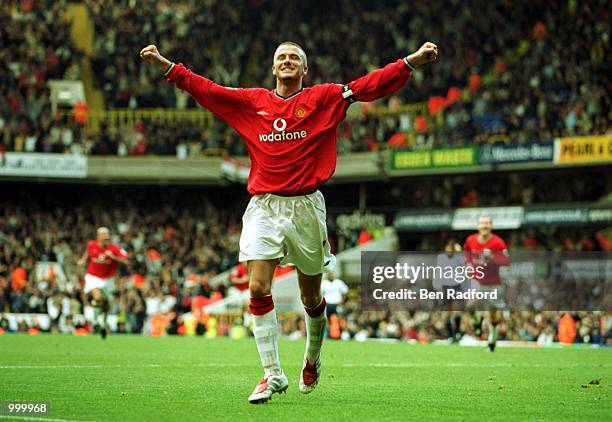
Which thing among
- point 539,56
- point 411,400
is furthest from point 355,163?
point 411,400

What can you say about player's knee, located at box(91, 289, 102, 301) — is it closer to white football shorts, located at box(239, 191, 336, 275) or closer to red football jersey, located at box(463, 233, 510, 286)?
red football jersey, located at box(463, 233, 510, 286)

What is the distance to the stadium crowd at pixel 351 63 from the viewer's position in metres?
35.8

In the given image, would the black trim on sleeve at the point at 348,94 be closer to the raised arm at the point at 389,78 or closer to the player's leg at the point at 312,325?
the raised arm at the point at 389,78

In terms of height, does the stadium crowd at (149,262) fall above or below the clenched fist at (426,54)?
below

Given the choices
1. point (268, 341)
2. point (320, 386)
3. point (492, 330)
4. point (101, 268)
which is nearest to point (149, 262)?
point (101, 268)

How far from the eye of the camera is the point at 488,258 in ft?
67.2

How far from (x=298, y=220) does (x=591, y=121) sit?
25.8 m

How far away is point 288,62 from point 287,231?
1.36 m

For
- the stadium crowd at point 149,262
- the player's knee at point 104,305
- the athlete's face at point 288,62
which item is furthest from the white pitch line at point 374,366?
the stadium crowd at point 149,262

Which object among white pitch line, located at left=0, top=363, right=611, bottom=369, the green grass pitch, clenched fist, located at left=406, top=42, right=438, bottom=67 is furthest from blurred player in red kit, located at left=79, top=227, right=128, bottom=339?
clenched fist, located at left=406, top=42, right=438, bottom=67

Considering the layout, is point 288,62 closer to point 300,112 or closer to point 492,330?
point 300,112

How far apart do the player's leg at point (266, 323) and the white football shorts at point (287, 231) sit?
0.38 feet

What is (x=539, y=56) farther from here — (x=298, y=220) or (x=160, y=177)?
(x=298, y=220)

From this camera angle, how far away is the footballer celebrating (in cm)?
910
